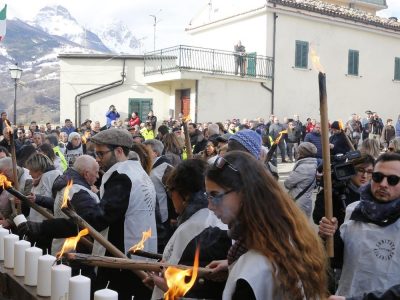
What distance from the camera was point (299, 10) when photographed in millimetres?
24406

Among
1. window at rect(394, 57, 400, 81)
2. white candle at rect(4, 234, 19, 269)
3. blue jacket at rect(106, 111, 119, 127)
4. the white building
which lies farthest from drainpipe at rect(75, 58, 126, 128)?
white candle at rect(4, 234, 19, 269)

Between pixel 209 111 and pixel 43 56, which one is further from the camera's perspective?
pixel 43 56

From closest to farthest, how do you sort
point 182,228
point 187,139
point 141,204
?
point 182,228, point 141,204, point 187,139

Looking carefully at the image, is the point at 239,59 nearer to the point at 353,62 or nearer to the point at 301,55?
the point at 301,55

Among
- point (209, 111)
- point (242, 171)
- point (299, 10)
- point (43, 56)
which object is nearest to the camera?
point (242, 171)

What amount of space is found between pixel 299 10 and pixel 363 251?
22.8m

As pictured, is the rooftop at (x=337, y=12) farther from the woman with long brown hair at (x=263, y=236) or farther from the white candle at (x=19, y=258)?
the woman with long brown hair at (x=263, y=236)

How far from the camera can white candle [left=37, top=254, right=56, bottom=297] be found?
270cm

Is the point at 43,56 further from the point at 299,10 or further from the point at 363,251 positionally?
the point at 363,251

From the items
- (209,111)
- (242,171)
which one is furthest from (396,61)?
(242,171)

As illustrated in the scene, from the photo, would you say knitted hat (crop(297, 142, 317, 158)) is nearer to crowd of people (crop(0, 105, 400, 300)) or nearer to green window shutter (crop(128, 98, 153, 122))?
crowd of people (crop(0, 105, 400, 300))

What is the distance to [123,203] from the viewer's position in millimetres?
3684

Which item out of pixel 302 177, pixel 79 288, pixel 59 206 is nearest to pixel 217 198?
pixel 79 288

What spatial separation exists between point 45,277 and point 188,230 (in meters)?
0.79
